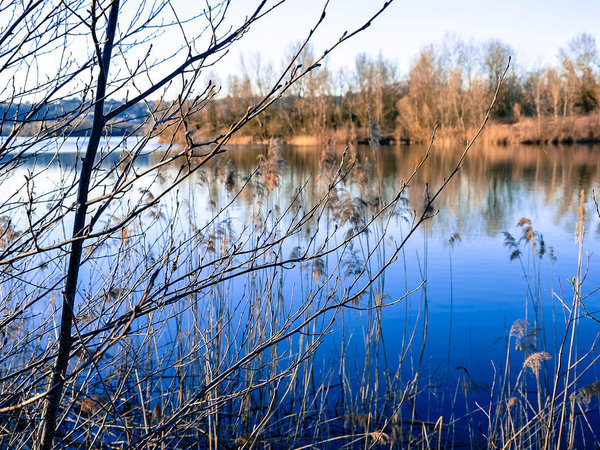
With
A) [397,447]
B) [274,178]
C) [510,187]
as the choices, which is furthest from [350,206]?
[510,187]

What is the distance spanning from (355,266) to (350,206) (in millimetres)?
553

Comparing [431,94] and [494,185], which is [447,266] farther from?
[431,94]

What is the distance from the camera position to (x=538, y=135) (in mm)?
30688

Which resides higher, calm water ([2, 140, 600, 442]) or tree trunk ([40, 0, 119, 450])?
tree trunk ([40, 0, 119, 450])

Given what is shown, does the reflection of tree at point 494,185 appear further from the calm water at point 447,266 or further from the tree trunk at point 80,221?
the tree trunk at point 80,221

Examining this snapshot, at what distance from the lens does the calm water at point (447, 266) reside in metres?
4.82

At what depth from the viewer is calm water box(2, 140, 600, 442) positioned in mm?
4820

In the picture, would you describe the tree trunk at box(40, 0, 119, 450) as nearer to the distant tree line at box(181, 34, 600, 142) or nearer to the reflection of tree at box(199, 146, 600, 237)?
the reflection of tree at box(199, 146, 600, 237)

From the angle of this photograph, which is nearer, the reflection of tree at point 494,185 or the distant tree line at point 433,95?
the reflection of tree at point 494,185

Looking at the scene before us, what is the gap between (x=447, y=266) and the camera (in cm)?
782

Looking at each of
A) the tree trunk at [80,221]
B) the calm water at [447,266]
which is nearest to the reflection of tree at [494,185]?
the calm water at [447,266]

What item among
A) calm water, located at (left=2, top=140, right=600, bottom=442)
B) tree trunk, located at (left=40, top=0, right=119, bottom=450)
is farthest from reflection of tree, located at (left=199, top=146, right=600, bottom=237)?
tree trunk, located at (left=40, top=0, right=119, bottom=450)

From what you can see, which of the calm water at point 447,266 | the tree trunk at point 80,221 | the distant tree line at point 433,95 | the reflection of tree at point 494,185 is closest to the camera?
the tree trunk at point 80,221

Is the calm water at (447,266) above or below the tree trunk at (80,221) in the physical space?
below
